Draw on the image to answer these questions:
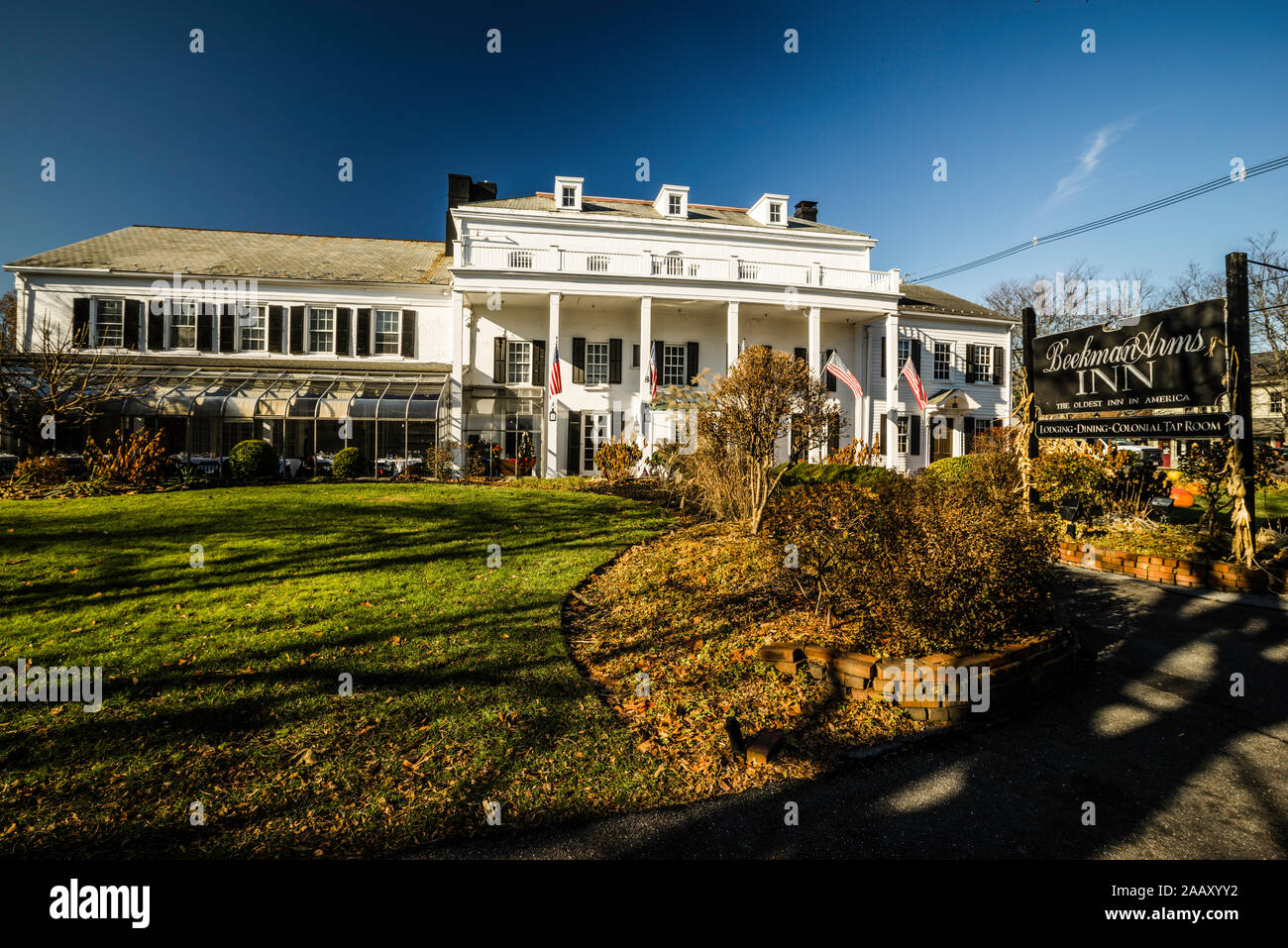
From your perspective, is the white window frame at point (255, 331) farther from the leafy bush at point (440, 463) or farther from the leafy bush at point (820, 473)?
the leafy bush at point (820, 473)

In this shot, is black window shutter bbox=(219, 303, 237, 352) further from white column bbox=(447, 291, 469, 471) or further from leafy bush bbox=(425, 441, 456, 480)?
leafy bush bbox=(425, 441, 456, 480)

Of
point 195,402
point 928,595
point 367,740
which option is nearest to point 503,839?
point 367,740

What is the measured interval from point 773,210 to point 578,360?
1153 centimetres

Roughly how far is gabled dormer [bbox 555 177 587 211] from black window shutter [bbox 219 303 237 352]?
13.1 metres

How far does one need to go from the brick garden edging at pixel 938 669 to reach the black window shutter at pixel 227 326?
24.5 m

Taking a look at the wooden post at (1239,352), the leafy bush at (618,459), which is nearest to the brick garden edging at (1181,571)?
the wooden post at (1239,352)

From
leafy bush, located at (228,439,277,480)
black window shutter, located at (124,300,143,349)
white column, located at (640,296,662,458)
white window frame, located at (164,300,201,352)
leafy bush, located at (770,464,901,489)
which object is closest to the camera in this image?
leafy bush, located at (770,464,901,489)

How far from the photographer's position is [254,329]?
21.4 metres

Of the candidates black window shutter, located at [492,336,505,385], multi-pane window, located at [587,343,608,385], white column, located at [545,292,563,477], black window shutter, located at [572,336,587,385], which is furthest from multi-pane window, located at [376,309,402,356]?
multi-pane window, located at [587,343,608,385]

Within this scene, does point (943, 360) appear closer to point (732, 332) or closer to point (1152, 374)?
point (732, 332)

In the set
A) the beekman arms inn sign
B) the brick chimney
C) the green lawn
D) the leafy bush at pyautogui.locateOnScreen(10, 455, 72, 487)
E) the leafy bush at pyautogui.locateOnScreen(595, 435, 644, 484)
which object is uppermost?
the brick chimney

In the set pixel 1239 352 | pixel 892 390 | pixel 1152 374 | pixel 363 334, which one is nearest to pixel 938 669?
pixel 1239 352

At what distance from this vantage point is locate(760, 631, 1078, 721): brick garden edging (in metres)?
3.78

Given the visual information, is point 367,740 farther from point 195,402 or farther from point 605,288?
point 195,402
